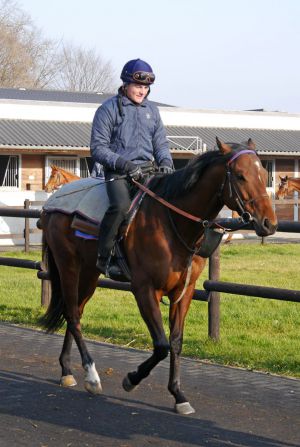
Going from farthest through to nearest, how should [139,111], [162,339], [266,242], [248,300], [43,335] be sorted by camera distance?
[266,242] < [248,300] < [43,335] < [139,111] < [162,339]

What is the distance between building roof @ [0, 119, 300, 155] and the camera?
34.7 m

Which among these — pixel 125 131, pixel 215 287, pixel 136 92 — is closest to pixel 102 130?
pixel 125 131

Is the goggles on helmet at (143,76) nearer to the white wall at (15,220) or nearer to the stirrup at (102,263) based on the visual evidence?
the stirrup at (102,263)

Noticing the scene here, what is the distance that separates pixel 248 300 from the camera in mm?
15016

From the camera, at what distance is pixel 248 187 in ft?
23.2

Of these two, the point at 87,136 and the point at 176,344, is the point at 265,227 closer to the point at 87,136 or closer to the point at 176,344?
the point at 176,344

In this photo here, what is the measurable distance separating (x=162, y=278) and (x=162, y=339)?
469mm

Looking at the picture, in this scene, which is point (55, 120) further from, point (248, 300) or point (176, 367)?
point (176, 367)

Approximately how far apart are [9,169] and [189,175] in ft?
92.5

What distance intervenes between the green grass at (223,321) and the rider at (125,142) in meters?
2.37

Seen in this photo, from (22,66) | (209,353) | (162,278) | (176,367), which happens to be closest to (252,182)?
(162,278)

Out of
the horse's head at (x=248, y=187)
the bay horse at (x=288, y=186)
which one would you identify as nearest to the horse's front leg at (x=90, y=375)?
the horse's head at (x=248, y=187)

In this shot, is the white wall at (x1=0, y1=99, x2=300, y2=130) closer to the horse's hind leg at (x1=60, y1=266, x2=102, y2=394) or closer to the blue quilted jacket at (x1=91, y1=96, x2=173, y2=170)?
the horse's hind leg at (x1=60, y1=266, x2=102, y2=394)

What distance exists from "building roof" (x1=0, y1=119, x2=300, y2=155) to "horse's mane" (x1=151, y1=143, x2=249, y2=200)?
22.2 metres
